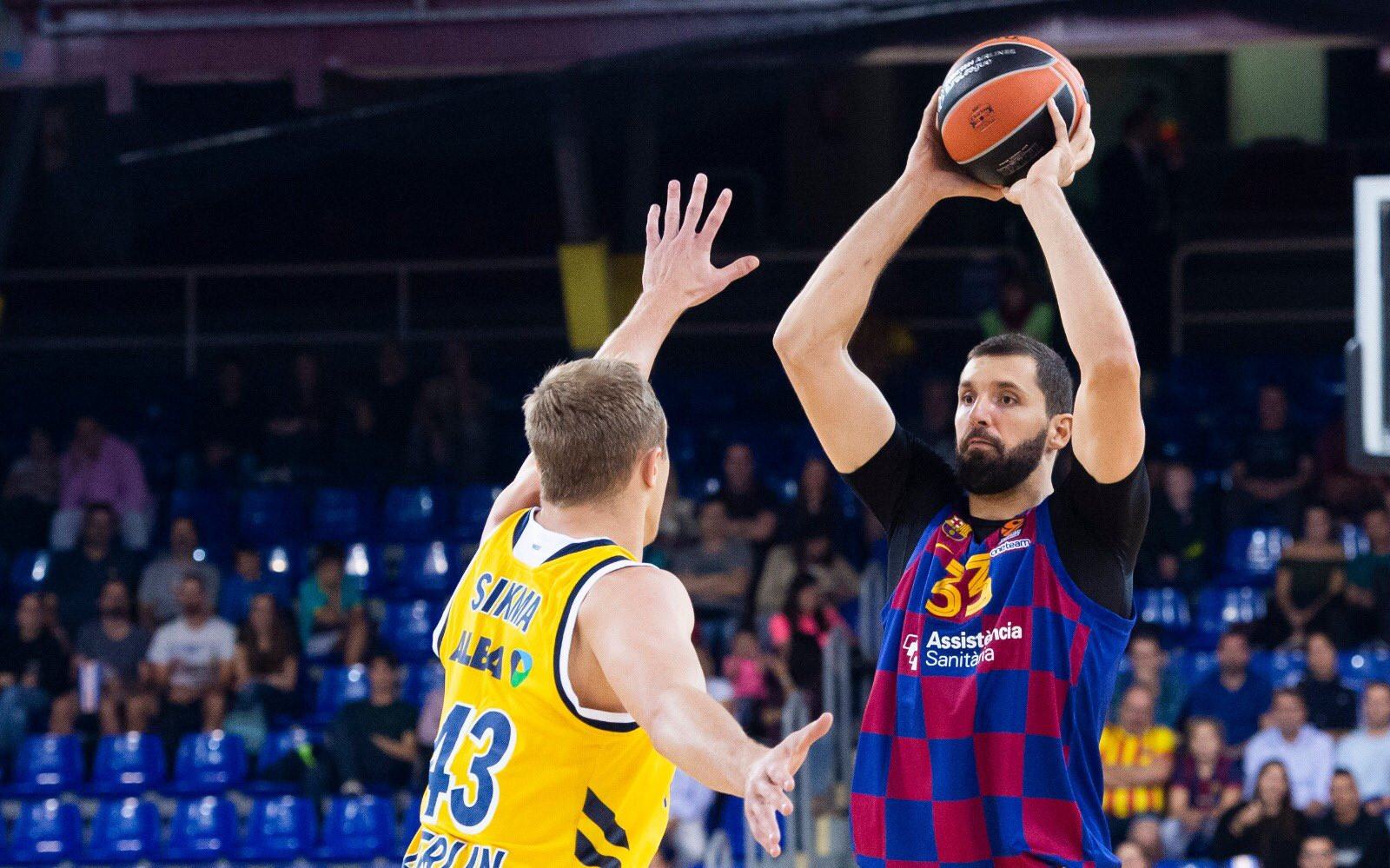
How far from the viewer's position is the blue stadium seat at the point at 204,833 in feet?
35.0

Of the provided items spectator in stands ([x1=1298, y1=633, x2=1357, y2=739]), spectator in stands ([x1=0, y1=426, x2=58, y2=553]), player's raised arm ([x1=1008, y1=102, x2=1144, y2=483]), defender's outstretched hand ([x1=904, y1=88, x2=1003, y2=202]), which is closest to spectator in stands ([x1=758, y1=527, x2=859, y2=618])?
spectator in stands ([x1=1298, y1=633, x2=1357, y2=739])

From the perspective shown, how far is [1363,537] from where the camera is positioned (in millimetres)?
11141

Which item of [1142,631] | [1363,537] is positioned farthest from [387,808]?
[1363,537]

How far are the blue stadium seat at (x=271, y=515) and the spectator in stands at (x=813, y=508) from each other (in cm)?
374

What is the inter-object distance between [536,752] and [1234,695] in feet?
25.4

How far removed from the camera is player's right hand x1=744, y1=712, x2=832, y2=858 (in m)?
2.55

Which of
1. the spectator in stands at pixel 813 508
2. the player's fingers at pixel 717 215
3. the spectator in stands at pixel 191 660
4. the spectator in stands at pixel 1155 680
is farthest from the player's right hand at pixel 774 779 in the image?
the spectator in stands at pixel 191 660

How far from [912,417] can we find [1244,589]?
9.04 ft

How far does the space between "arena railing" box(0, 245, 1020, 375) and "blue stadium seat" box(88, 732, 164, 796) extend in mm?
4516

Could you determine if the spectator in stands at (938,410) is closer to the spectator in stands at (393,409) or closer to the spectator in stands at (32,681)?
the spectator in stands at (393,409)

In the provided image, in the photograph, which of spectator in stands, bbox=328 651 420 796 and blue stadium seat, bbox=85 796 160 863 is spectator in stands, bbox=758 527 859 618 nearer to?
spectator in stands, bbox=328 651 420 796

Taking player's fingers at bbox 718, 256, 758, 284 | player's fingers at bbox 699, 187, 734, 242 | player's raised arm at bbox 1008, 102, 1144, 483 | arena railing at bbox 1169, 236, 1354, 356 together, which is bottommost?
player's raised arm at bbox 1008, 102, 1144, 483

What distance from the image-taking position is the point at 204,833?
35.1 ft

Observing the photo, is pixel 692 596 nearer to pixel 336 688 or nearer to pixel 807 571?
pixel 807 571
